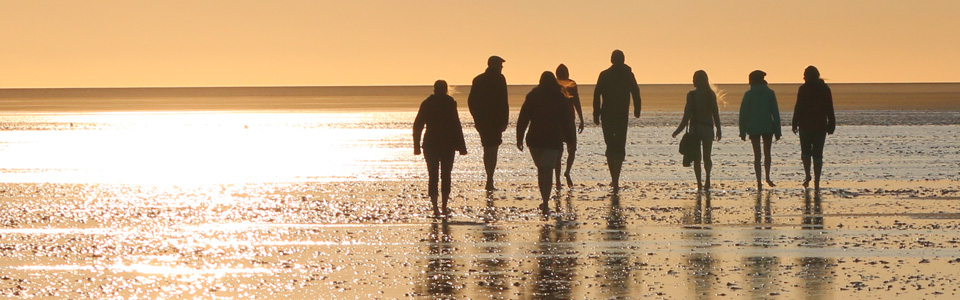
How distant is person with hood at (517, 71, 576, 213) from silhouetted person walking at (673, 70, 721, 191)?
121 inches

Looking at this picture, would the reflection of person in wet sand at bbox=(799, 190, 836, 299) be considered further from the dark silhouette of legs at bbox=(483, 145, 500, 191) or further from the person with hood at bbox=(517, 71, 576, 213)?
the dark silhouette of legs at bbox=(483, 145, 500, 191)

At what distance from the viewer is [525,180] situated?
1966cm

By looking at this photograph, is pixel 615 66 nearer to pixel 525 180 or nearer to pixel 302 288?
pixel 525 180

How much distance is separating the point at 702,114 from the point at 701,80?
450 mm

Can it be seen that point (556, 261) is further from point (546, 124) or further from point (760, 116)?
point (760, 116)

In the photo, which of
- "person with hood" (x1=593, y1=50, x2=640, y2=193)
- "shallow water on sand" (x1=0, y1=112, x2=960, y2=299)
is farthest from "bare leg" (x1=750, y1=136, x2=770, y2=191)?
"person with hood" (x1=593, y1=50, x2=640, y2=193)

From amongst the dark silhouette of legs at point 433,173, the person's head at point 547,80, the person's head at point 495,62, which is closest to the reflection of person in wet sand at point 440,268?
the dark silhouette of legs at point 433,173

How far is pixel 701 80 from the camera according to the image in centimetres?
1780

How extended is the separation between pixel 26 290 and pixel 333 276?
1.88 m

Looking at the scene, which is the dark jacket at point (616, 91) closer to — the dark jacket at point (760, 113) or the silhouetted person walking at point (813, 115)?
the dark jacket at point (760, 113)

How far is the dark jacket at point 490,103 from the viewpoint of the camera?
684 inches

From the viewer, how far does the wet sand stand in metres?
9.40

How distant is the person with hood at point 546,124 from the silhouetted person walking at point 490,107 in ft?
7.02

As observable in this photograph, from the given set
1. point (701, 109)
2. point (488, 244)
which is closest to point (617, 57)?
point (701, 109)
